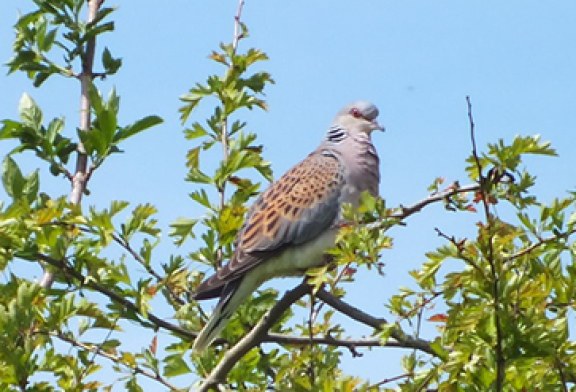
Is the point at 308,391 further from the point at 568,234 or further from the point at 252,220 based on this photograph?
the point at 252,220

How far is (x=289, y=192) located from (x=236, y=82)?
0.90 meters

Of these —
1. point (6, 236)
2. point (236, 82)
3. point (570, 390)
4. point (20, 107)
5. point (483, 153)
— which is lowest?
point (570, 390)

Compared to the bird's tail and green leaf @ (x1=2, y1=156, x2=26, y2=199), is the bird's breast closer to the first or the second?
the bird's tail

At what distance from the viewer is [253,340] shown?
460 cm

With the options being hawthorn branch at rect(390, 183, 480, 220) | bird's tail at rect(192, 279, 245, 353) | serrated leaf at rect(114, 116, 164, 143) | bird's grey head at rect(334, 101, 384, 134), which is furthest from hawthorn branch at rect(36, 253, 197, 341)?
bird's grey head at rect(334, 101, 384, 134)

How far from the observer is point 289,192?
19.9 feet

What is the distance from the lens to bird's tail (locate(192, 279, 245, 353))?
488cm

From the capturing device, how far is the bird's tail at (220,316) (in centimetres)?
488

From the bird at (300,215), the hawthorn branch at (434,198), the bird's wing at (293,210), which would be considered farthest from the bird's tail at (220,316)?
the hawthorn branch at (434,198)

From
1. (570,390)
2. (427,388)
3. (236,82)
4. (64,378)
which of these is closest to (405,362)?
(427,388)

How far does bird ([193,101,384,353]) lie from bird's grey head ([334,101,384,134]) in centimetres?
2

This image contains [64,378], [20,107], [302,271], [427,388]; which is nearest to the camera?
[427,388]

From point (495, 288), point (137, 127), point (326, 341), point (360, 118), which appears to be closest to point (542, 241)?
point (495, 288)

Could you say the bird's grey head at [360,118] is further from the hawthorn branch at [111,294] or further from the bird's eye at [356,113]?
the hawthorn branch at [111,294]
